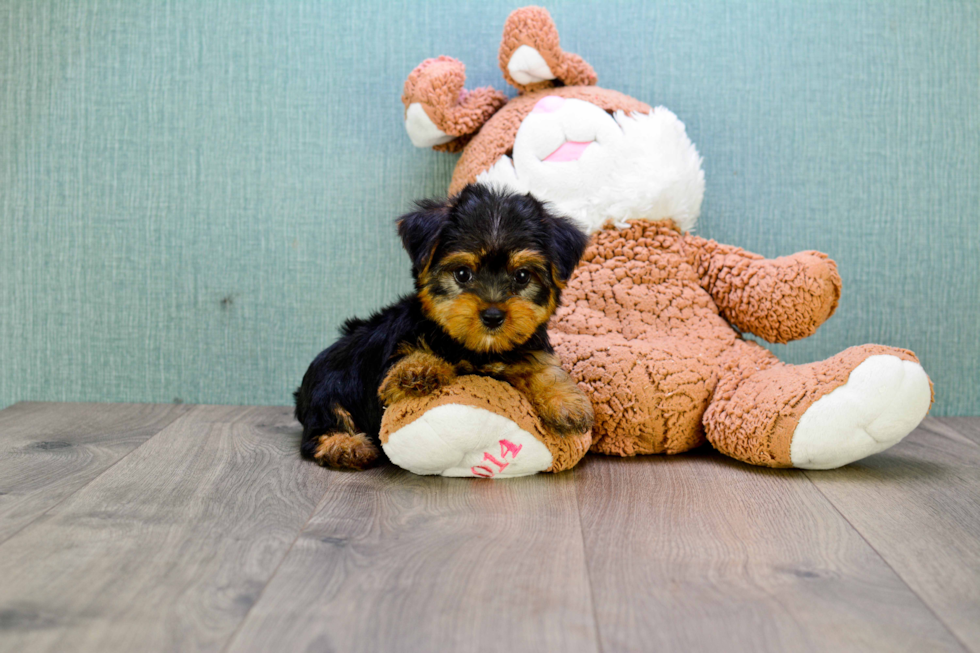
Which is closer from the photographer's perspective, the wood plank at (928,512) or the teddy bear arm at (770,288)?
the wood plank at (928,512)

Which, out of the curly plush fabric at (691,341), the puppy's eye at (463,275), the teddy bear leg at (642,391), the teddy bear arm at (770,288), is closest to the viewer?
the puppy's eye at (463,275)

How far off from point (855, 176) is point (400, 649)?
8.94 feet

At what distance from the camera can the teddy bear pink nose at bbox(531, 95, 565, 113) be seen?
105 inches

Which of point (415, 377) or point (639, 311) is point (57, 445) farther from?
point (639, 311)

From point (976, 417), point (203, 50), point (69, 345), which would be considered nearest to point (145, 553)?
point (69, 345)

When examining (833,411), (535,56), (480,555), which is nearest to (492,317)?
(480,555)

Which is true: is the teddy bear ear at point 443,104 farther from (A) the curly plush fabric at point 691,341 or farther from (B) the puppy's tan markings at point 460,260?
(B) the puppy's tan markings at point 460,260

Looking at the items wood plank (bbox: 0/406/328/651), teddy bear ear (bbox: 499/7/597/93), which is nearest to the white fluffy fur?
teddy bear ear (bbox: 499/7/597/93)

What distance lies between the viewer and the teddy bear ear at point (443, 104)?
273 cm

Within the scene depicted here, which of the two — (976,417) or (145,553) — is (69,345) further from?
(976,417)

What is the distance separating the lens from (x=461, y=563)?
1623 mm

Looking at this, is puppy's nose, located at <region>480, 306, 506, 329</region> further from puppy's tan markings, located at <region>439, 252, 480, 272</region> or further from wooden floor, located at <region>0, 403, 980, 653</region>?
wooden floor, located at <region>0, 403, 980, 653</region>

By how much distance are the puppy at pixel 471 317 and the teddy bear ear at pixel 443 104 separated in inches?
27.6

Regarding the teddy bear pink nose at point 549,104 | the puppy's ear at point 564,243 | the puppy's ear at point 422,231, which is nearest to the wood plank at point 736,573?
the puppy's ear at point 564,243
